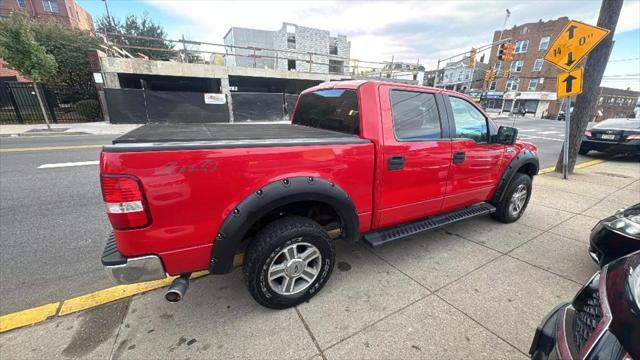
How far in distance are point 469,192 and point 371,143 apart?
1697 mm

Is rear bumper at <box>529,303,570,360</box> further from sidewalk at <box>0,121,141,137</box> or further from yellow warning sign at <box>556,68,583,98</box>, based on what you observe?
sidewalk at <box>0,121,141,137</box>

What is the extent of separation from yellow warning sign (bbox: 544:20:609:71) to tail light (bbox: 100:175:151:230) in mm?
7651

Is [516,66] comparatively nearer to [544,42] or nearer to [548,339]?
[544,42]

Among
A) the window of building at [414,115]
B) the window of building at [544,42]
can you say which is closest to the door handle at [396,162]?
the window of building at [414,115]

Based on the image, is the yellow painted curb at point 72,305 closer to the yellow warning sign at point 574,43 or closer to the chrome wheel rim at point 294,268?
the chrome wheel rim at point 294,268

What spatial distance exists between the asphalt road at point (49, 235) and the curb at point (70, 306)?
0.11 meters

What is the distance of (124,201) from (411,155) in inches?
87.2

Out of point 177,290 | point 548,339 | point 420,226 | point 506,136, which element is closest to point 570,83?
point 506,136

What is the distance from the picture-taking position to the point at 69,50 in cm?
1680

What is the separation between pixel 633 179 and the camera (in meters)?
6.36

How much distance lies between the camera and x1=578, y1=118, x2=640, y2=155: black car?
26.7 feet

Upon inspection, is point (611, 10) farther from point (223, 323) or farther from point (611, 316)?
point (223, 323)

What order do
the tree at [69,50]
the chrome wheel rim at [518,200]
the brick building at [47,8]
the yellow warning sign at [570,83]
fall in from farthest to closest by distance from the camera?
1. the brick building at [47,8]
2. the tree at [69,50]
3. the yellow warning sign at [570,83]
4. the chrome wheel rim at [518,200]

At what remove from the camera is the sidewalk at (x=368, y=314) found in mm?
1872
